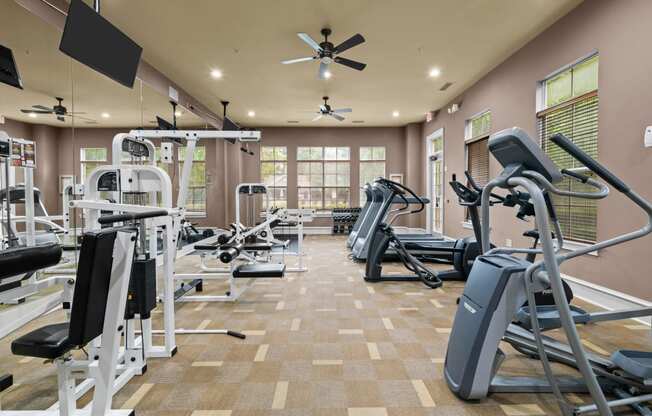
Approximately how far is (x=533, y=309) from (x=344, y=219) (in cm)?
848

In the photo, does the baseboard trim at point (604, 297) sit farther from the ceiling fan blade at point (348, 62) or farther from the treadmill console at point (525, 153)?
the ceiling fan blade at point (348, 62)

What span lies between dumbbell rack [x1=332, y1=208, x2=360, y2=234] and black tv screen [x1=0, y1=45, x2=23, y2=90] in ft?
25.8

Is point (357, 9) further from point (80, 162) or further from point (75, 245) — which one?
point (75, 245)

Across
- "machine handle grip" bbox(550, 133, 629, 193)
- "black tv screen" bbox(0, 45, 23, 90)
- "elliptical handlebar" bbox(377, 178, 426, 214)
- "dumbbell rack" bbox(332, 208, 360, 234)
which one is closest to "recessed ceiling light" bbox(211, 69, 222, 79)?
"black tv screen" bbox(0, 45, 23, 90)

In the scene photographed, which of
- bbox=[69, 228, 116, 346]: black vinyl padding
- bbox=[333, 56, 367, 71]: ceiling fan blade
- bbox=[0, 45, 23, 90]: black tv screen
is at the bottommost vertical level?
bbox=[69, 228, 116, 346]: black vinyl padding

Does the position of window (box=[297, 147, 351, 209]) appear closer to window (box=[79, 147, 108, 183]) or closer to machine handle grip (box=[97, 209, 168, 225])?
window (box=[79, 147, 108, 183])

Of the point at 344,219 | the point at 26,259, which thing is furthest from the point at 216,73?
the point at 344,219

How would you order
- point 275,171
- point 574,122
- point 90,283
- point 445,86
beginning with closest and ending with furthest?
point 90,283, point 574,122, point 445,86, point 275,171

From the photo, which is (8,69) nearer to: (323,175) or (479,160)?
(479,160)

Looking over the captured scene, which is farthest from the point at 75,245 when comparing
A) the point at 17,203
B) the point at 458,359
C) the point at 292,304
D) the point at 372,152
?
the point at 372,152

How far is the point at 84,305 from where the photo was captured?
1.39 meters

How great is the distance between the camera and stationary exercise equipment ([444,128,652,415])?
5.05 ft

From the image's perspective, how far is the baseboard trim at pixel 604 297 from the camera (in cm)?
310

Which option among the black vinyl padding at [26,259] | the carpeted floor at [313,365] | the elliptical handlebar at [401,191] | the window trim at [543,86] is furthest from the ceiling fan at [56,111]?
the window trim at [543,86]
